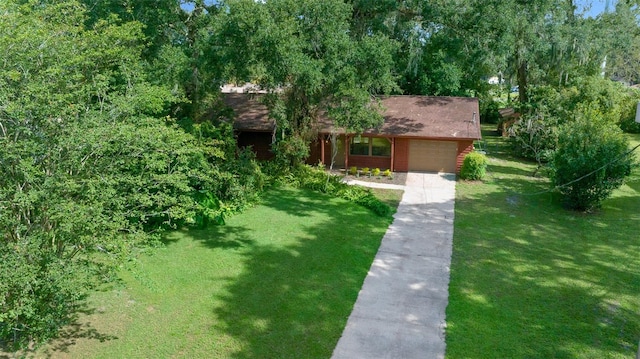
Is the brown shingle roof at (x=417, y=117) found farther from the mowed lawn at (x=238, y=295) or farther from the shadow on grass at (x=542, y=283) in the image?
the mowed lawn at (x=238, y=295)

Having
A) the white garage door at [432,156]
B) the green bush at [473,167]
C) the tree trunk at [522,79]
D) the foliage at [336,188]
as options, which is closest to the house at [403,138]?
the white garage door at [432,156]

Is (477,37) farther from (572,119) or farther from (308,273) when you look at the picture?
(308,273)

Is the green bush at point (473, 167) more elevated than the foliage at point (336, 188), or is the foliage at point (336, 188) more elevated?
the green bush at point (473, 167)

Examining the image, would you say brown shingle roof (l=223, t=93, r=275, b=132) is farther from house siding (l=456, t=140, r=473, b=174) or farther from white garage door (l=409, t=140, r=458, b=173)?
house siding (l=456, t=140, r=473, b=174)

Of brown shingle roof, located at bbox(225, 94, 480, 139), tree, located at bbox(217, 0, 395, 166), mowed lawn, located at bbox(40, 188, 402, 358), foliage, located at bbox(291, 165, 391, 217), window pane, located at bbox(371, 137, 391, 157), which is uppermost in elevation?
tree, located at bbox(217, 0, 395, 166)

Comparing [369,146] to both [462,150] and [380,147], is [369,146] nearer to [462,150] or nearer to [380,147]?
[380,147]

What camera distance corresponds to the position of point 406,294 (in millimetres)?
10516

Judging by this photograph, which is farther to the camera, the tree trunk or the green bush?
the tree trunk

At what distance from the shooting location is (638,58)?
4975cm

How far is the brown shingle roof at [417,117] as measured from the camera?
21.2 metres

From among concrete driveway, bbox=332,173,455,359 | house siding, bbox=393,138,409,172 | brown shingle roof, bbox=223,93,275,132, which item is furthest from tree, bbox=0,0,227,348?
house siding, bbox=393,138,409,172

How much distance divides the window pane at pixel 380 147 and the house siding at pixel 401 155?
393 millimetres

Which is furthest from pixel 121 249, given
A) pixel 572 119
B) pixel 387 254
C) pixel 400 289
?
pixel 572 119

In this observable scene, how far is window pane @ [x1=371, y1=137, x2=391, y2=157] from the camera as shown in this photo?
22141mm
